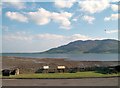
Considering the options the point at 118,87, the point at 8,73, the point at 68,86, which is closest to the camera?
the point at 118,87

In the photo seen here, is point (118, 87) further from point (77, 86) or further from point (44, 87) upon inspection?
point (44, 87)

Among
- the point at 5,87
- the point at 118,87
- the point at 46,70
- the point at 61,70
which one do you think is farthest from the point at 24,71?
the point at 118,87

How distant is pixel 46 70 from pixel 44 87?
801 inches

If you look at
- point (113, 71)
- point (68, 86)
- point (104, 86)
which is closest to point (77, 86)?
point (68, 86)

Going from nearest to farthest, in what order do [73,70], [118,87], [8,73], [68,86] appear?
[118,87]
[68,86]
[8,73]
[73,70]

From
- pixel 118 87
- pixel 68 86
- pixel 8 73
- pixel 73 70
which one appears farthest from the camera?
pixel 73 70

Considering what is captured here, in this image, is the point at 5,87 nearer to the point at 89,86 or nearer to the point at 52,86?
the point at 52,86

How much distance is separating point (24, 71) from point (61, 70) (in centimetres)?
609

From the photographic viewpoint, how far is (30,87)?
72.2ft

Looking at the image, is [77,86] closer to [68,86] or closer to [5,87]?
[68,86]

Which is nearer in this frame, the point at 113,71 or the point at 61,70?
the point at 113,71

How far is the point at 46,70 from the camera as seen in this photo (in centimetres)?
4238

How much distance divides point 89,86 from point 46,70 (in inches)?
829

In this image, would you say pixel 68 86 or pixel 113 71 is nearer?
pixel 68 86
